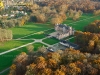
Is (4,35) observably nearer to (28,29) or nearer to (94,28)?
(28,29)

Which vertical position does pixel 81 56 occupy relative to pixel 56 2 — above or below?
below

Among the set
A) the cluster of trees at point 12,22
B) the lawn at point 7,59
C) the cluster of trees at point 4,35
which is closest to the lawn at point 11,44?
the cluster of trees at point 4,35

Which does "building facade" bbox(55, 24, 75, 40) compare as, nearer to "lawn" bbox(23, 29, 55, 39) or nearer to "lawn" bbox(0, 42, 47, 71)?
"lawn" bbox(23, 29, 55, 39)

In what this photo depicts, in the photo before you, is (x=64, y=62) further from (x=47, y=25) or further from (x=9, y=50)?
(x=47, y=25)

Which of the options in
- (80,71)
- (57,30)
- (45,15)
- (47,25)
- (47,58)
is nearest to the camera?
(80,71)

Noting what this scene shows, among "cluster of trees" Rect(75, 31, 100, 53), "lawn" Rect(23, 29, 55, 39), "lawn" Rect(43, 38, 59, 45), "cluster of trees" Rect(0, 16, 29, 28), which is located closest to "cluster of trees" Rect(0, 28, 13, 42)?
"lawn" Rect(23, 29, 55, 39)

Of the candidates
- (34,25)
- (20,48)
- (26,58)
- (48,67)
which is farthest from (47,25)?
(48,67)

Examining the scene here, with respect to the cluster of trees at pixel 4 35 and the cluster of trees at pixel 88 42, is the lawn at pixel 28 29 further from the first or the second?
the cluster of trees at pixel 88 42

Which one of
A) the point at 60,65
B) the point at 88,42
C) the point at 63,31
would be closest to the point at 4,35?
the point at 63,31
